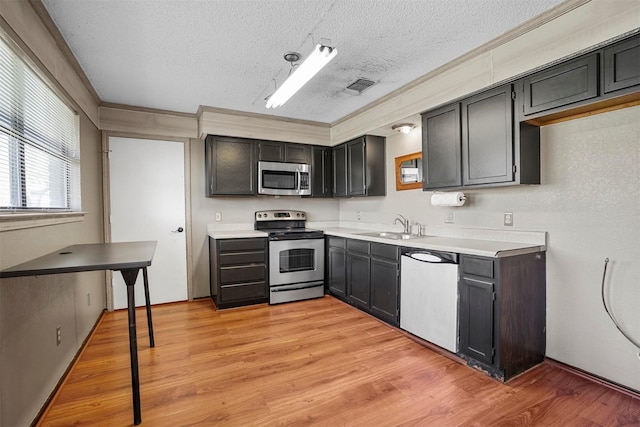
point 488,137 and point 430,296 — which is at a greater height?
point 488,137

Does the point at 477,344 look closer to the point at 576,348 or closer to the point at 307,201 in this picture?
the point at 576,348

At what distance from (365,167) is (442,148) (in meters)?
1.27

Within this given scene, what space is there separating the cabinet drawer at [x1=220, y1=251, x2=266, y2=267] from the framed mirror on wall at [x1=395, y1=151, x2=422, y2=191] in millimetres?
1949

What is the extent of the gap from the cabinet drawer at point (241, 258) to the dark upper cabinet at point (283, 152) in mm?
1306

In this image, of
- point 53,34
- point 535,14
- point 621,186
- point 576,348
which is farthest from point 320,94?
point 576,348

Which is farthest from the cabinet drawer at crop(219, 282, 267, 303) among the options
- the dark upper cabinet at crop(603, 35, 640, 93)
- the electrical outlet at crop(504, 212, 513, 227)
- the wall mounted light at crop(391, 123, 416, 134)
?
the dark upper cabinet at crop(603, 35, 640, 93)

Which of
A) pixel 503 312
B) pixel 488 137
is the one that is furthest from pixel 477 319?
pixel 488 137

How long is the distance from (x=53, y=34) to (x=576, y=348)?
4.36 meters

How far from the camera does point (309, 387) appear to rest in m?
2.15

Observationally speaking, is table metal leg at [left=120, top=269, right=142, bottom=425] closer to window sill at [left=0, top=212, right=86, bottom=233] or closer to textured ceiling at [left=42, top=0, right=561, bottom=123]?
window sill at [left=0, top=212, right=86, bottom=233]

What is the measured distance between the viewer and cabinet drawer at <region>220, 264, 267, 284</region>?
3.78 m

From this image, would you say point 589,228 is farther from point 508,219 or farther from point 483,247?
point 483,247

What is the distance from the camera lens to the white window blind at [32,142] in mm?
1701

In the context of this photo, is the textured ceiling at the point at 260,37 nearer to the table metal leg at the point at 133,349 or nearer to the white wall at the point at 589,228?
the white wall at the point at 589,228
